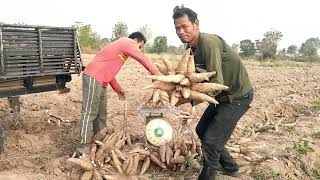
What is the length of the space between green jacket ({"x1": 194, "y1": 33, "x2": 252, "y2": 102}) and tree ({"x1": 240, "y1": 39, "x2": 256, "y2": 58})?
48295mm

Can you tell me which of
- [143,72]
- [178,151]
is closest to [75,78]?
[143,72]

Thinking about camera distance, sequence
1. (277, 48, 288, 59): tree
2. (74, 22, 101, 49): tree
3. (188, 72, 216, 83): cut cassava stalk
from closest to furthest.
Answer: (188, 72, 216, 83): cut cassava stalk → (74, 22, 101, 49): tree → (277, 48, 288, 59): tree

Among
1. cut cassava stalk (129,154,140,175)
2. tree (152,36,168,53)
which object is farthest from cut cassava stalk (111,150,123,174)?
tree (152,36,168,53)

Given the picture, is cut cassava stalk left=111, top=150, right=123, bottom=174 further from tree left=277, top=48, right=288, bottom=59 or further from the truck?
tree left=277, top=48, right=288, bottom=59

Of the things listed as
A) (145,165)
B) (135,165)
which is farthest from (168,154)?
(135,165)

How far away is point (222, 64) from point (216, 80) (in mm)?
387

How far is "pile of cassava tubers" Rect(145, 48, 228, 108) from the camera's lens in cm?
378

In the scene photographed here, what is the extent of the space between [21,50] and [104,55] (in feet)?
3.61

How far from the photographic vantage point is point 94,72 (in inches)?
224

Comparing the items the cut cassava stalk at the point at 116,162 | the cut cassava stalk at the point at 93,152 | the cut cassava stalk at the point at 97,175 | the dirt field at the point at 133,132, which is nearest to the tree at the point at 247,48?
the dirt field at the point at 133,132

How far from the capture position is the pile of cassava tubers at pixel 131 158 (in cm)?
478

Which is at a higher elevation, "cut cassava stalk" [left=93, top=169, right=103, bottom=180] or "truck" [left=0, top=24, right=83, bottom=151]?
"truck" [left=0, top=24, right=83, bottom=151]

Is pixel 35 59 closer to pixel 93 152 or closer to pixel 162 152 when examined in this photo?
pixel 93 152

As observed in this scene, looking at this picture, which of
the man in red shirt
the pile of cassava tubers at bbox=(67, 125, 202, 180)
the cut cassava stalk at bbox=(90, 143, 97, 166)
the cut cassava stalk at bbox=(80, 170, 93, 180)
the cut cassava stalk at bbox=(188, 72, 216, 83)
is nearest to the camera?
the cut cassava stalk at bbox=(188, 72, 216, 83)
